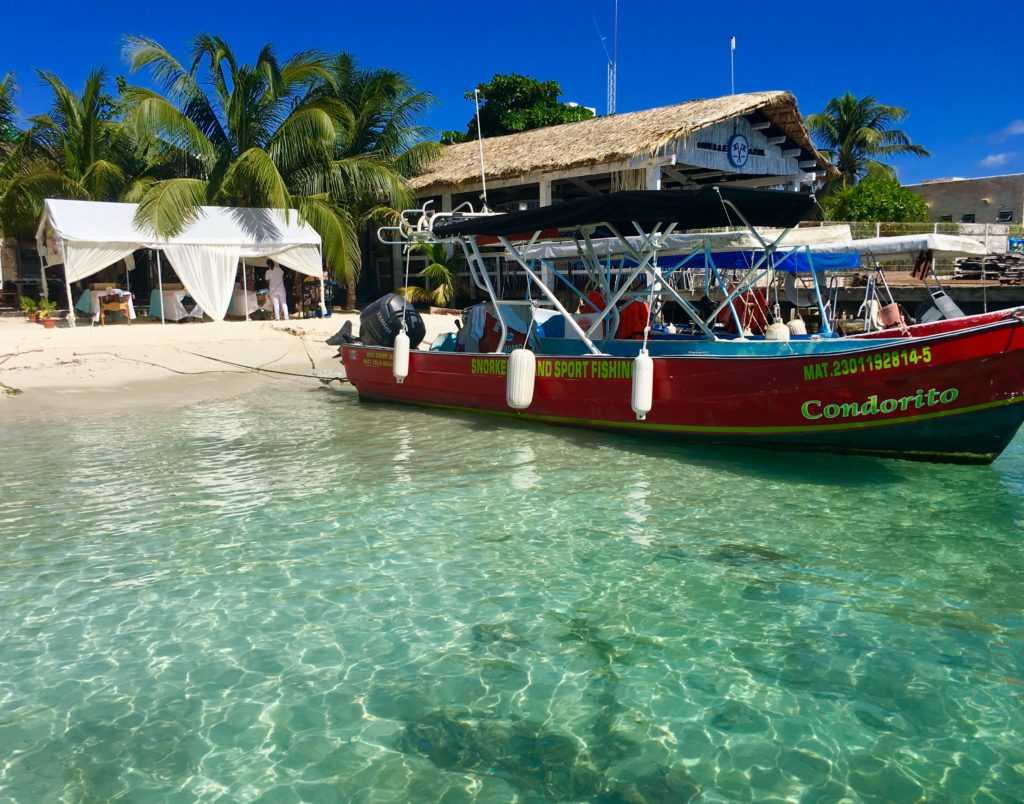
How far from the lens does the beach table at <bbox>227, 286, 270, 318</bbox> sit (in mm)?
18844

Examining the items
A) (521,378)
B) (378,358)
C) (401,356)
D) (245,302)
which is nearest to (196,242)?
(245,302)

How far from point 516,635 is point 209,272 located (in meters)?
15.4

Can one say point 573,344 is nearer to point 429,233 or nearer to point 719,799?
point 429,233

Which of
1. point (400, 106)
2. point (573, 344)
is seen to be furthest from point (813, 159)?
point (573, 344)

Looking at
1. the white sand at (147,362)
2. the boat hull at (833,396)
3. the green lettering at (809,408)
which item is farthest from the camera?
the white sand at (147,362)

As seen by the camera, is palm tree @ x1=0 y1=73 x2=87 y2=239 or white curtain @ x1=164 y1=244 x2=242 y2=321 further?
palm tree @ x1=0 y1=73 x2=87 y2=239

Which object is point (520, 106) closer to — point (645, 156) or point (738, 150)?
point (738, 150)

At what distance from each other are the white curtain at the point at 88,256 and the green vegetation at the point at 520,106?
17286 millimetres

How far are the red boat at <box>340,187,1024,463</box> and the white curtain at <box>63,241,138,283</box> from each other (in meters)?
9.96

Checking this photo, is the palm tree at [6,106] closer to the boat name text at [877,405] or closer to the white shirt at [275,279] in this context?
the white shirt at [275,279]

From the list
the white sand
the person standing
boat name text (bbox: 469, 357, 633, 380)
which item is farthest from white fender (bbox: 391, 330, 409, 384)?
the person standing

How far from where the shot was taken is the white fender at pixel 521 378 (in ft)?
29.9

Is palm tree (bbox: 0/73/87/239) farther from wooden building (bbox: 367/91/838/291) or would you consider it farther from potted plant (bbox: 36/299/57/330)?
wooden building (bbox: 367/91/838/291)

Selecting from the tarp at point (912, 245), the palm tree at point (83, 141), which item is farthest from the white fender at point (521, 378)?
the palm tree at point (83, 141)
